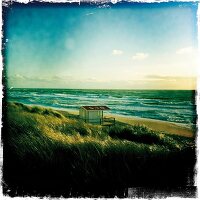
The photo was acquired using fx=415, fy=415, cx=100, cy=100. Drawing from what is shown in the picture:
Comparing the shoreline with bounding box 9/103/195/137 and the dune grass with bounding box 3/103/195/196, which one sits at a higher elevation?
the shoreline with bounding box 9/103/195/137


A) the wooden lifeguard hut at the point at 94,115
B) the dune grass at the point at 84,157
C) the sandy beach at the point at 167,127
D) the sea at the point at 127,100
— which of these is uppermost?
the sea at the point at 127,100

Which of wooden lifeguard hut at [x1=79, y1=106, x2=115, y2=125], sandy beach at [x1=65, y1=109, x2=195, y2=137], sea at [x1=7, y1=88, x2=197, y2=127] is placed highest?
sea at [x1=7, y1=88, x2=197, y2=127]

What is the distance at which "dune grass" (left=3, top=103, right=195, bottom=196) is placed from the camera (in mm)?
3178

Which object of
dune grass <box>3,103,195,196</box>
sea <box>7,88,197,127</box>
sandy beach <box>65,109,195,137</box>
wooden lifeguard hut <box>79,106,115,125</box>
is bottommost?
dune grass <box>3,103,195,196</box>

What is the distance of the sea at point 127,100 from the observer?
3254 millimetres

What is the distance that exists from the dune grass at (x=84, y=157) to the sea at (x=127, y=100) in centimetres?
11

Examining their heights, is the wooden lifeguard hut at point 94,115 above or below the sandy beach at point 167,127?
above

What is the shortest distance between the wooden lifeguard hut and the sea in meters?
0.03

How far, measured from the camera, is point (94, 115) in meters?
3.27

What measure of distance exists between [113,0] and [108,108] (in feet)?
2.76

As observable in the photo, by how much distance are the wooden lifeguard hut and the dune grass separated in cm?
5

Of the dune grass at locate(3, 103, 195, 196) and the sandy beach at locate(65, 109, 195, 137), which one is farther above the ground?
the sandy beach at locate(65, 109, 195, 137)

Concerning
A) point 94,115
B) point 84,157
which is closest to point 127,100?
point 94,115

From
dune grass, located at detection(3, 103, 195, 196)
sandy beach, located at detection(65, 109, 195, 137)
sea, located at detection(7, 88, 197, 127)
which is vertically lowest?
dune grass, located at detection(3, 103, 195, 196)
